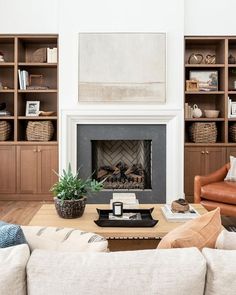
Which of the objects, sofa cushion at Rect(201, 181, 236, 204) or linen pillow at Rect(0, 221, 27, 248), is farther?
sofa cushion at Rect(201, 181, 236, 204)

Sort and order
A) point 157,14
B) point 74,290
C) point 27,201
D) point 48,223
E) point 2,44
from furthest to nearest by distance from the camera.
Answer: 1. point 2,44
2. point 27,201
3. point 157,14
4. point 48,223
5. point 74,290

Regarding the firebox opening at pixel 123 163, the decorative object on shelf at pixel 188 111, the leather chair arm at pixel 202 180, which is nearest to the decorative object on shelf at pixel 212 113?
the decorative object on shelf at pixel 188 111

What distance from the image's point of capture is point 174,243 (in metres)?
1.38

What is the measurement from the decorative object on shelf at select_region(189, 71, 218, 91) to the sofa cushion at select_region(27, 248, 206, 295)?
453cm

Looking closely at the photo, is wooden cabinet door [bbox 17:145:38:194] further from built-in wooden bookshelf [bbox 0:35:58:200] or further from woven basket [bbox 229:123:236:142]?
woven basket [bbox 229:123:236:142]

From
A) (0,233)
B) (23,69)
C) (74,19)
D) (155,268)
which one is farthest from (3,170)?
(155,268)

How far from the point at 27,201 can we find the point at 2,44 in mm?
2321

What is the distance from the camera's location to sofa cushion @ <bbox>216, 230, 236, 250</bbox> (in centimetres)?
137

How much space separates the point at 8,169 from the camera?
5.37 meters

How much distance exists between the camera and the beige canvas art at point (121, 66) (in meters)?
5.02

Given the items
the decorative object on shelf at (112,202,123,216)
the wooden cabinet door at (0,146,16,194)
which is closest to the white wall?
the wooden cabinet door at (0,146,16,194)

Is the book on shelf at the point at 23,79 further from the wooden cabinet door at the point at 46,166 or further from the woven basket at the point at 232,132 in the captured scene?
the woven basket at the point at 232,132

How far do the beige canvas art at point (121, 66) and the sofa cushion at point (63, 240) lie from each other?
12.0ft

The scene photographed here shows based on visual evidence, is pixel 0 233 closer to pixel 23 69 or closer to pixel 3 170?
pixel 3 170
